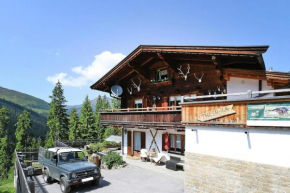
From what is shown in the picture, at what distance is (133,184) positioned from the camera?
36.5 ft

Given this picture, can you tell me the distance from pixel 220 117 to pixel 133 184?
20.8ft

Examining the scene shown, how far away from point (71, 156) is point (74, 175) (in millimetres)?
1719

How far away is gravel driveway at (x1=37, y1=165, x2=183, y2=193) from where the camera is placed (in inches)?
405

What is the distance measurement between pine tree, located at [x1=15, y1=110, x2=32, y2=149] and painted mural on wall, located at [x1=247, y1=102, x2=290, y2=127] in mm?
52867

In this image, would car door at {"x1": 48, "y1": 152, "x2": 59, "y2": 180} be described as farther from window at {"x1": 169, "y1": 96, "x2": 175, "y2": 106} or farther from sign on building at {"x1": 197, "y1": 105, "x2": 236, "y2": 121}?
window at {"x1": 169, "y1": 96, "x2": 175, "y2": 106}

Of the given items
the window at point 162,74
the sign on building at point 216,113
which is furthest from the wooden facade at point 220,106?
the window at point 162,74

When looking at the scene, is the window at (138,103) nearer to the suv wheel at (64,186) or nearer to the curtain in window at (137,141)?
A: the curtain in window at (137,141)

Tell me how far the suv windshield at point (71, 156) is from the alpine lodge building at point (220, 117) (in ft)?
15.9

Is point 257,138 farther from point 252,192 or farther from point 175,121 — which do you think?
point 175,121

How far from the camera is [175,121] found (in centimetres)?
1205

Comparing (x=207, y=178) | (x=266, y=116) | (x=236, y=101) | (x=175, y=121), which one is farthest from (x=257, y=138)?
(x=175, y=121)

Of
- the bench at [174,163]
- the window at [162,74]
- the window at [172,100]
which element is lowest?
the bench at [174,163]

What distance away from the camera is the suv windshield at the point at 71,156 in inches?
434

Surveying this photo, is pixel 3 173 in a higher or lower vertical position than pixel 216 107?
lower
